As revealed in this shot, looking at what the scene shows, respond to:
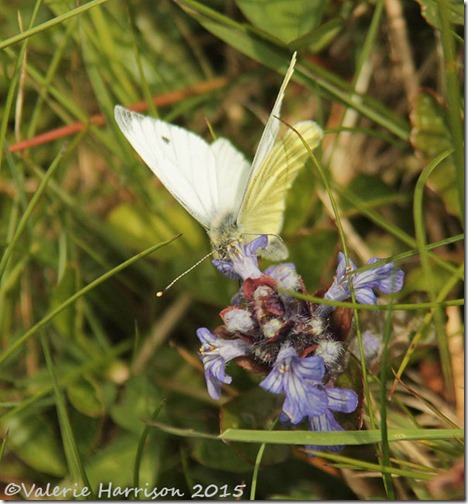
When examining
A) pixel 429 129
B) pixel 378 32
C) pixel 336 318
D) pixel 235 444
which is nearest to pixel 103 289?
pixel 235 444

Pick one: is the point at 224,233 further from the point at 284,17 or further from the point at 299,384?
the point at 284,17

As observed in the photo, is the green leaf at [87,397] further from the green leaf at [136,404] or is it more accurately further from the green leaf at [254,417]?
the green leaf at [254,417]

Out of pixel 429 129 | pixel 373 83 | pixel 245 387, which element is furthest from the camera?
pixel 373 83

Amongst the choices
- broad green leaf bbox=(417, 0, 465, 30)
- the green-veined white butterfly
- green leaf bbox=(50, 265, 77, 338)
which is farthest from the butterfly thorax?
broad green leaf bbox=(417, 0, 465, 30)

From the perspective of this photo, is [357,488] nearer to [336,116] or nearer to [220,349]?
[220,349]

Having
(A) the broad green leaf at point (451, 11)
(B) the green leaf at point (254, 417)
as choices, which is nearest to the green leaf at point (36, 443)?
(B) the green leaf at point (254, 417)

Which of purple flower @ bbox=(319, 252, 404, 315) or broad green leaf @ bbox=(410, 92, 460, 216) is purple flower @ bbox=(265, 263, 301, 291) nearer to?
purple flower @ bbox=(319, 252, 404, 315)
